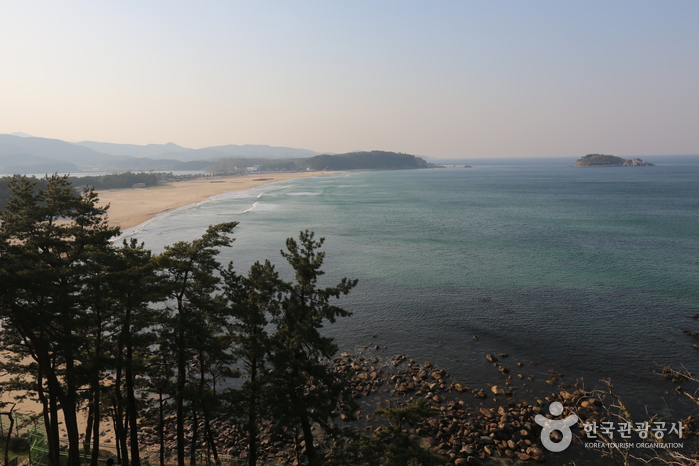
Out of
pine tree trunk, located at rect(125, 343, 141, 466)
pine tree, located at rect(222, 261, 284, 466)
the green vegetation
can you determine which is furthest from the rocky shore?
the green vegetation

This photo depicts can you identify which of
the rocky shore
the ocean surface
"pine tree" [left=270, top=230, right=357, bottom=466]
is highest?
"pine tree" [left=270, top=230, right=357, bottom=466]

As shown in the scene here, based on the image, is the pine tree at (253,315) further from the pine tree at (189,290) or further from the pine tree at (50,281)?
the pine tree at (50,281)

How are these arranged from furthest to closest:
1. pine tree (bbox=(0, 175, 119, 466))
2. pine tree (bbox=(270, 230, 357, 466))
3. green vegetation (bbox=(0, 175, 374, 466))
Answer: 1. pine tree (bbox=(270, 230, 357, 466))
2. green vegetation (bbox=(0, 175, 374, 466))
3. pine tree (bbox=(0, 175, 119, 466))

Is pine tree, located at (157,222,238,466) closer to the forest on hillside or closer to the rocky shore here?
the forest on hillside

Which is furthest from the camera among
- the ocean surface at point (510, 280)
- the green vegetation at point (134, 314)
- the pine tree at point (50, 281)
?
the ocean surface at point (510, 280)

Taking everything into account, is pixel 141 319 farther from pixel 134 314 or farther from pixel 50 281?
pixel 50 281

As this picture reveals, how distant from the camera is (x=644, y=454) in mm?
19328

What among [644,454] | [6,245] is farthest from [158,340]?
[644,454]

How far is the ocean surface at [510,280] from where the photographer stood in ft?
94.0

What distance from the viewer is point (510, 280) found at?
43.8 metres

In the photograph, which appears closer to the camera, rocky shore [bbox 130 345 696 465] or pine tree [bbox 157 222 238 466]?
pine tree [bbox 157 222 238 466]

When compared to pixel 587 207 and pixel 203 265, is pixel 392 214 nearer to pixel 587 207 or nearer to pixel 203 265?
pixel 587 207

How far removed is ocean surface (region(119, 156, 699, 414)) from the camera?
94.0 feet

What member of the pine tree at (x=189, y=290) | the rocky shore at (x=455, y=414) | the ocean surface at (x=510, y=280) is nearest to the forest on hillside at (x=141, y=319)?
the pine tree at (x=189, y=290)
